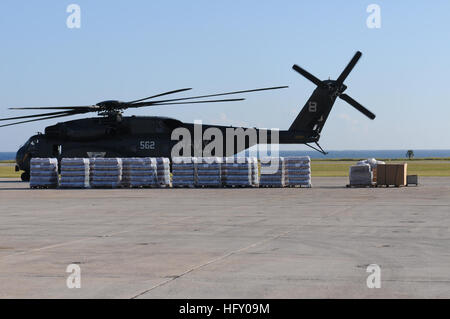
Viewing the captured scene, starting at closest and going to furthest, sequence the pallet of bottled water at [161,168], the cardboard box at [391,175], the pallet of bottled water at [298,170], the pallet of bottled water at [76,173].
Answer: the cardboard box at [391,175] < the pallet of bottled water at [298,170] < the pallet of bottled water at [76,173] < the pallet of bottled water at [161,168]

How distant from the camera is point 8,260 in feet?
32.3

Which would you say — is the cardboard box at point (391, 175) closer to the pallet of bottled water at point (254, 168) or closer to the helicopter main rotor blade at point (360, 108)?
the helicopter main rotor blade at point (360, 108)

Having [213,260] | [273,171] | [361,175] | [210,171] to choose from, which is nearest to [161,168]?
[210,171]

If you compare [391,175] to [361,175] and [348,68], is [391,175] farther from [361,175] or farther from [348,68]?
[348,68]

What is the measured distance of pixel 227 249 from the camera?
431 inches

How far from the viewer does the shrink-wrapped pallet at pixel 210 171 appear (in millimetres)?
31219

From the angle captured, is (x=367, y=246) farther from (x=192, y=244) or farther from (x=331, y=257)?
(x=192, y=244)

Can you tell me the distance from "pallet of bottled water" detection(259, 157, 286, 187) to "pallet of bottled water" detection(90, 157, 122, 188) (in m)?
6.53

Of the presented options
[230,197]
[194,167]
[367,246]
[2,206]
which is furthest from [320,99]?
[367,246]

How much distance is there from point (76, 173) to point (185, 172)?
4967 millimetres

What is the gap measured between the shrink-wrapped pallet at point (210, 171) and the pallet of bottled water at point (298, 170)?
302 cm

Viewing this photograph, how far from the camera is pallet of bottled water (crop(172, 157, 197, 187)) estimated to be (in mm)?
31562

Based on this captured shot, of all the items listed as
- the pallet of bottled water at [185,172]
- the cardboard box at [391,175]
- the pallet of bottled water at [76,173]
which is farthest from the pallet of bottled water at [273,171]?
the pallet of bottled water at [76,173]

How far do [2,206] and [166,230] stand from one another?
28.4 ft
